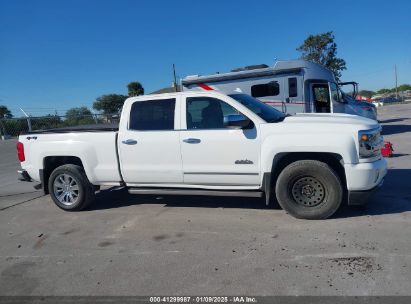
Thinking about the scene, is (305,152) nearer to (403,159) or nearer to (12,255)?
(12,255)

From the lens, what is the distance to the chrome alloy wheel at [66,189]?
22.1 feet

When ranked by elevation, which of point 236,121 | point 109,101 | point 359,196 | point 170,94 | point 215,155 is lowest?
point 359,196

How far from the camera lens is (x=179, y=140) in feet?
19.3

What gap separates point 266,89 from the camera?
541 inches

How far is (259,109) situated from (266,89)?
8.11m

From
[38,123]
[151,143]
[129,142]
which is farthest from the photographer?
[38,123]

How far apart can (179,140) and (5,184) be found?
6614 mm

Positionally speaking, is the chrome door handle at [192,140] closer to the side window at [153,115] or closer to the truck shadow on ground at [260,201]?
the side window at [153,115]

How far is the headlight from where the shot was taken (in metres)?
4.97

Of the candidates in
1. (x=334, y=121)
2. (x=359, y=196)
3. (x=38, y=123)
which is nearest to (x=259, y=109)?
(x=334, y=121)

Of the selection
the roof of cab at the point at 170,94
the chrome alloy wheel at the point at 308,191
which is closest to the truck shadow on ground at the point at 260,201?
the chrome alloy wheel at the point at 308,191

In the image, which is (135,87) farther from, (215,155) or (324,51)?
(215,155)

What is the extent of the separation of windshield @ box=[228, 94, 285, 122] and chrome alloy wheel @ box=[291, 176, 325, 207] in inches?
39.7

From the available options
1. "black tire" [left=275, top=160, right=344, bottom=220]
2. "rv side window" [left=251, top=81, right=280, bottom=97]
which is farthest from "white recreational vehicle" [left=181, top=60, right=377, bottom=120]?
"black tire" [left=275, top=160, right=344, bottom=220]
